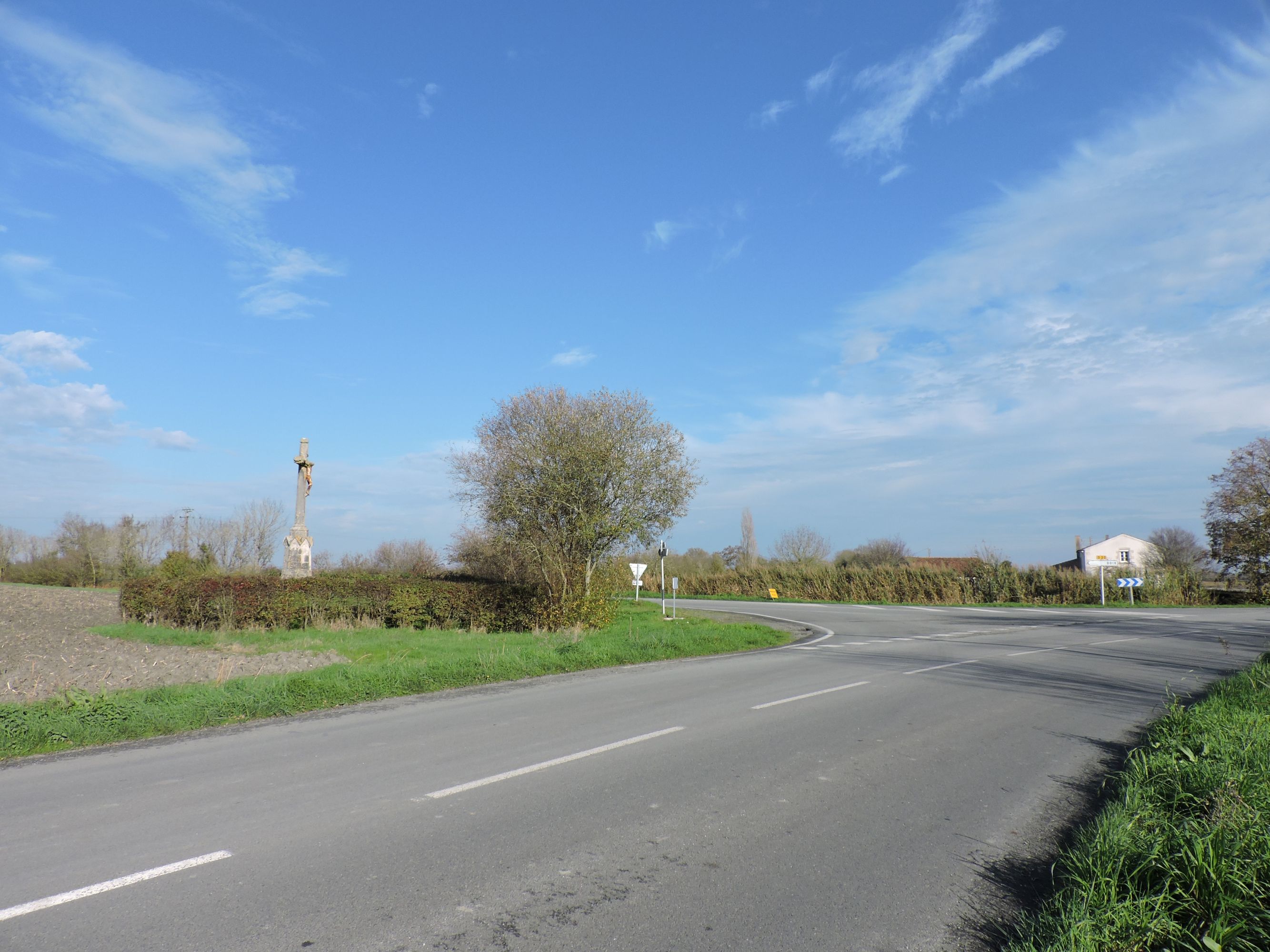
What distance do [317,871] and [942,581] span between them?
44863 millimetres

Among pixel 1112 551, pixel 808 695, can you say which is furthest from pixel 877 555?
pixel 808 695

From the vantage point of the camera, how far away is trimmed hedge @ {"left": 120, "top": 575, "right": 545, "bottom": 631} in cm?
2044

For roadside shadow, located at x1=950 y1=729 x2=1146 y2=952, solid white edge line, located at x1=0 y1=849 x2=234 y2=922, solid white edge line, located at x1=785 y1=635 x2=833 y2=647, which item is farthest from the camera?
solid white edge line, located at x1=785 y1=635 x2=833 y2=647

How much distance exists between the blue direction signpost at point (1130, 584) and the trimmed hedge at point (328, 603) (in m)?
31.1

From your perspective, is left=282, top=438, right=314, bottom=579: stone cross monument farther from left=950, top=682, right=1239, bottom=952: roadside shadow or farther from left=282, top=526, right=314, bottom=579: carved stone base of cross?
left=950, top=682, right=1239, bottom=952: roadside shadow

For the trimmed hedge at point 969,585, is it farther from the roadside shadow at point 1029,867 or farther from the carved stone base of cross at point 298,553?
the roadside shadow at point 1029,867

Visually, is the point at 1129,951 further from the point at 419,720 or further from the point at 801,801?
the point at 419,720

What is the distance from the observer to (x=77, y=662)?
1340 centimetres

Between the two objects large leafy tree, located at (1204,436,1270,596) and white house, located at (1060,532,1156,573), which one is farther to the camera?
white house, located at (1060,532,1156,573)

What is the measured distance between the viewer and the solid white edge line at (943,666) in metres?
13.3

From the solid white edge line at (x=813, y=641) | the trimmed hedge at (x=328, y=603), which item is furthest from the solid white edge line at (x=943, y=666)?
the trimmed hedge at (x=328, y=603)

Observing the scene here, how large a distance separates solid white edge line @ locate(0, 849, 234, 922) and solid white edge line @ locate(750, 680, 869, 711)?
6308mm

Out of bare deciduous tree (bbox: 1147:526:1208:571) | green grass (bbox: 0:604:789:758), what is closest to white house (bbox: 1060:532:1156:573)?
bare deciduous tree (bbox: 1147:526:1208:571)

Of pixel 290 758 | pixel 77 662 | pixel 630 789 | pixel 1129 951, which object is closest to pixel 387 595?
pixel 77 662
